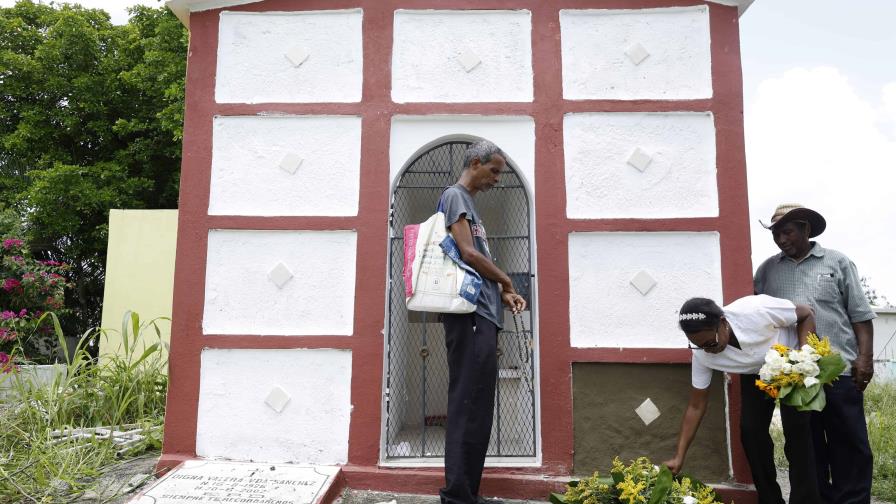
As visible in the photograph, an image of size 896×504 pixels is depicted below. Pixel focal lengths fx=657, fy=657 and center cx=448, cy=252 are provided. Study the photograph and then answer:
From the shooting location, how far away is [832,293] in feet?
12.3

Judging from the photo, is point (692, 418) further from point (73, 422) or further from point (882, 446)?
point (73, 422)

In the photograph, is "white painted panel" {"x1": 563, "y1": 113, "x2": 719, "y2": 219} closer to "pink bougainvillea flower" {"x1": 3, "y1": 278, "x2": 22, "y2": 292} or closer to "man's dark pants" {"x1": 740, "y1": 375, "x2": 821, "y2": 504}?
"man's dark pants" {"x1": 740, "y1": 375, "x2": 821, "y2": 504}

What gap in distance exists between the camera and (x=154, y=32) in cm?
1466

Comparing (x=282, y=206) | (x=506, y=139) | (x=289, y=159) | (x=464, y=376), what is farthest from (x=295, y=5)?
(x=464, y=376)

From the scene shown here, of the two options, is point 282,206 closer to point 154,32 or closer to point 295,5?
point 295,5

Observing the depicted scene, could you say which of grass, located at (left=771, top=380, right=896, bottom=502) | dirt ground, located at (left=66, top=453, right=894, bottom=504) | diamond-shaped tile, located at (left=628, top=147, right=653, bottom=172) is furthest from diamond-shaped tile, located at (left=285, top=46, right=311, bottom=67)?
grass, located at (left=771, top=380, right=896, bottom=502)

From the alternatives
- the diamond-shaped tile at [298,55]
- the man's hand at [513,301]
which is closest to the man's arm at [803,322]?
the man's hand at [513,301]

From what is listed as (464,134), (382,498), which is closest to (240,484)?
(382,498)

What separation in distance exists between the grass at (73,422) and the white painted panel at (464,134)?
225 centimetres

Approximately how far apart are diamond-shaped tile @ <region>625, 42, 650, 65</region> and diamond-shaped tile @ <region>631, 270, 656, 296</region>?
141 centimetres

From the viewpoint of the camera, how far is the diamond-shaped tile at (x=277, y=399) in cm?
406

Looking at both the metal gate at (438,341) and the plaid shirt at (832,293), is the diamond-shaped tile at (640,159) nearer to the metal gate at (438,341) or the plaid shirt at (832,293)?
the metal gate at (438,341)

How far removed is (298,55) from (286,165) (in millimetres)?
764

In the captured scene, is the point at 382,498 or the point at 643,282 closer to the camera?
the point at 382,498
